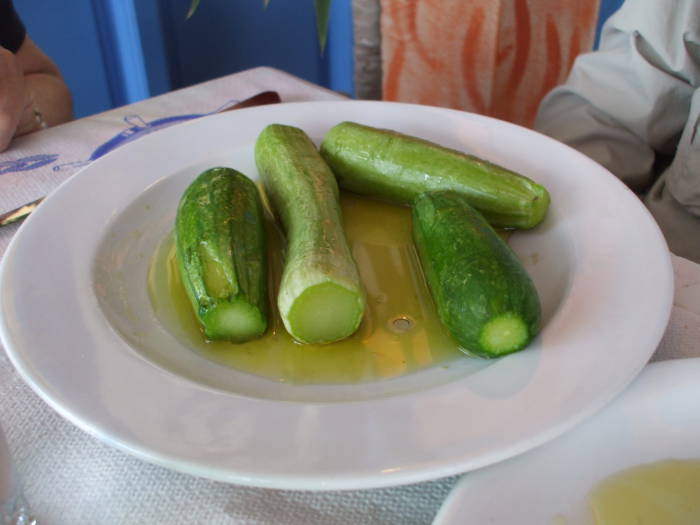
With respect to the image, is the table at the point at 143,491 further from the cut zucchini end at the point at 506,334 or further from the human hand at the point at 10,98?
the human hand at the point at 10,98

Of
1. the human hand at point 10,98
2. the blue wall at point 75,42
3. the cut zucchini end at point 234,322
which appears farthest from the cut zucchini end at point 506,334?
the blue wall at point 75,42

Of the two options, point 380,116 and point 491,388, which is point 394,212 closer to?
point 380,116

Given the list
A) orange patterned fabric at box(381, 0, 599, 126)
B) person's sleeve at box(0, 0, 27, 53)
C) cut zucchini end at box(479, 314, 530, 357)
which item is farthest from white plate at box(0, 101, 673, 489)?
orange patterned fabric at box(381, 0, 599, 126)

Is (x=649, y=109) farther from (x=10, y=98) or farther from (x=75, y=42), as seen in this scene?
(x=75, y=42)

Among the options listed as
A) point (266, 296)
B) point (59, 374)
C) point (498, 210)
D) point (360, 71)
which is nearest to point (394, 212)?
point (498, 210)

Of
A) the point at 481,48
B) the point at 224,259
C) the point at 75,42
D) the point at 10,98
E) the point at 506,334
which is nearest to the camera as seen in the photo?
the point at 506,334

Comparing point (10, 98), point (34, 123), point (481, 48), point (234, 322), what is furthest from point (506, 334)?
point (481, 48)
